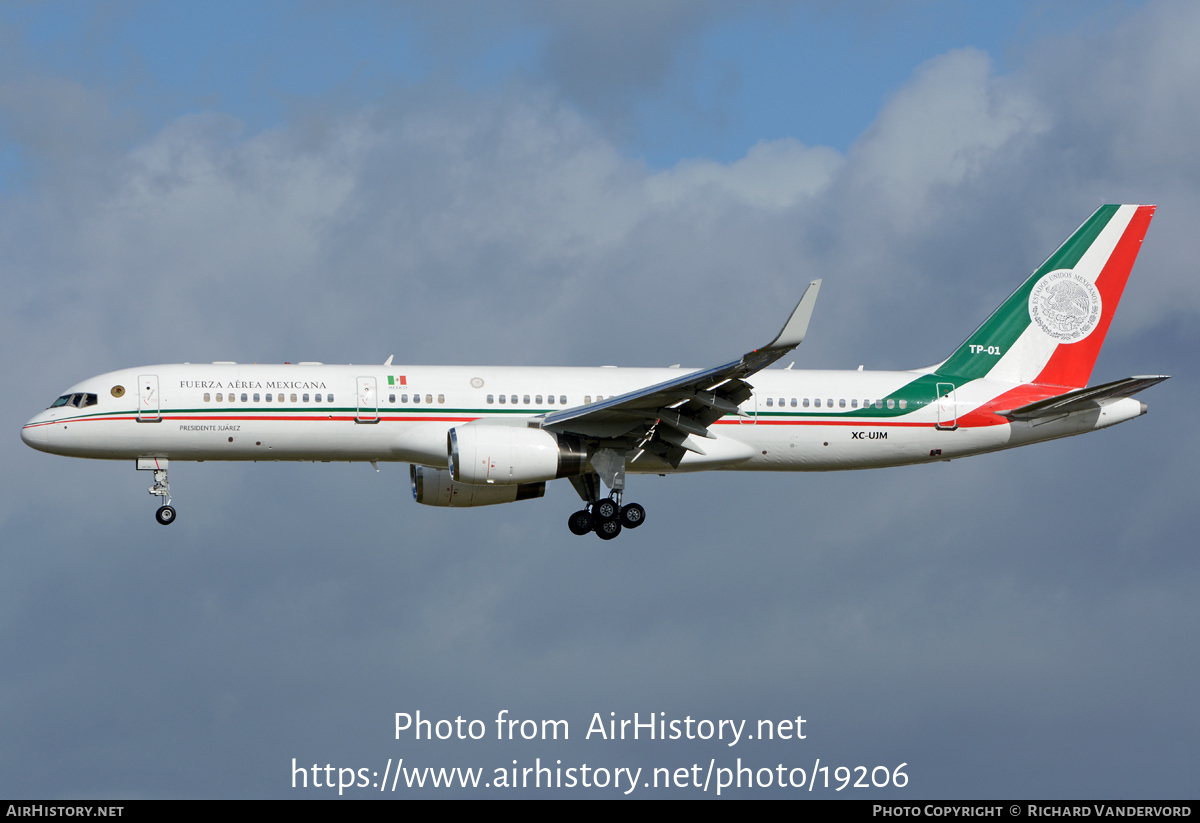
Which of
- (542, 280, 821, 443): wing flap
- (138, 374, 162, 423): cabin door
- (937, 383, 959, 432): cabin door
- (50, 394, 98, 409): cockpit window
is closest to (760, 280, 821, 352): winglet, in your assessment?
(542, 280, 821, 443): wing flap

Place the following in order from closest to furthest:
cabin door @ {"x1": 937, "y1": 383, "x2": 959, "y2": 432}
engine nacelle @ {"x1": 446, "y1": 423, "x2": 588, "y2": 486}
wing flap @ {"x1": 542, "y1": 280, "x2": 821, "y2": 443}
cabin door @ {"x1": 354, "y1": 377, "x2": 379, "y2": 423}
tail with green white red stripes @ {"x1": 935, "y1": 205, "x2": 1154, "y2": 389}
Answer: wing flap @ {"x1": 542, "y1": 280, "x2": 821, "y2": 443} → engine nacelle @ {"x1": 446, "y1": 423, "x2": 588, "y2": 486} → cabin door @ {"x1": 354, "y1": 377, "x2": 379, "y2": 423} → cabin door @ {"x1": 937, "y1": 383, "x2": 959, "y2": 432} → tail with green white red stripes @ {"x1": 935, "y1": 205, "x2": 1154, "y2": 389}

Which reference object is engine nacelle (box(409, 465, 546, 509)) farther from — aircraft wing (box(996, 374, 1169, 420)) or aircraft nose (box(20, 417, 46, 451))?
aircraft wing (box(996, 374, 1169, 420))

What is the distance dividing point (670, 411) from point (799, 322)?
746 centimetres

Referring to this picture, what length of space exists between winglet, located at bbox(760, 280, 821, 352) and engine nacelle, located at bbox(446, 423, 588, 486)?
8.47m

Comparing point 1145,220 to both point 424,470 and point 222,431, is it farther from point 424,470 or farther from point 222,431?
point 222,431

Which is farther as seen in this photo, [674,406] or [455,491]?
[455,491]

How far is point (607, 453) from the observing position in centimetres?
4234

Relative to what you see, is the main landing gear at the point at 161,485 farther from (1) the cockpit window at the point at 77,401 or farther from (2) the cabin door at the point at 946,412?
(2) the cabin door at the point at 946,412

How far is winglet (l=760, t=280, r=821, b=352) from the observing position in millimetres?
34000

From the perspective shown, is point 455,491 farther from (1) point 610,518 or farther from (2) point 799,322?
(2) point 799,322

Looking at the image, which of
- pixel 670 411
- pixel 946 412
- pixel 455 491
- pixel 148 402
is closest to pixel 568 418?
pixel 670 411

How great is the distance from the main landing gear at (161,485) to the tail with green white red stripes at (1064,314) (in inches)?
925

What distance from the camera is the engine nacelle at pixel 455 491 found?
149ft

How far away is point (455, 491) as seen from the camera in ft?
150
